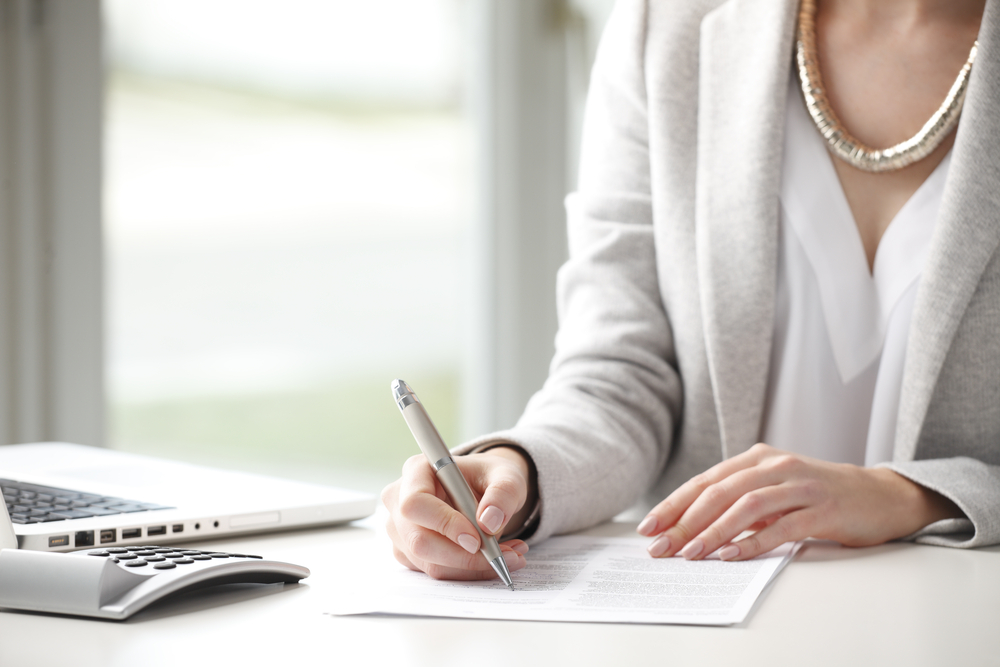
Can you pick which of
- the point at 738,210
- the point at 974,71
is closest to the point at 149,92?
the point at 738,210

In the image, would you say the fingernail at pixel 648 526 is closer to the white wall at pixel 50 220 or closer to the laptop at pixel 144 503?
the laptop at pixel 144 503

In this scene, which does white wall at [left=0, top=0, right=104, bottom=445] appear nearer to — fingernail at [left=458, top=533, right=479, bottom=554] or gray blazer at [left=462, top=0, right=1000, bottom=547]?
gray blazer at [left=462, top=0, right=1000, bottom=547]

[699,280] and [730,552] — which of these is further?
[699,280]

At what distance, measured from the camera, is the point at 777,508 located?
0.67m

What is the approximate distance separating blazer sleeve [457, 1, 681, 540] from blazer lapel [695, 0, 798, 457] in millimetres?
76

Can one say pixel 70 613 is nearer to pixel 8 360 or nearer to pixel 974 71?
pixel 974 71

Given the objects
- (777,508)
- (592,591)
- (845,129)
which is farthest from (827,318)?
(592,591)

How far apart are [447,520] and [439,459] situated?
48 millimetres

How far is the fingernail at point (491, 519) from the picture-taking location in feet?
1.90

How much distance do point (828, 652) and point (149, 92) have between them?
1951 mm

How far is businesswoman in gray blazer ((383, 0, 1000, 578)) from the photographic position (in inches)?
33.9

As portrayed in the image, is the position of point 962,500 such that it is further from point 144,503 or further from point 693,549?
point 144,503

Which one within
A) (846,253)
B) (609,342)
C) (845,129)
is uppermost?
(845,129)

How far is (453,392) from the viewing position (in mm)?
2309
